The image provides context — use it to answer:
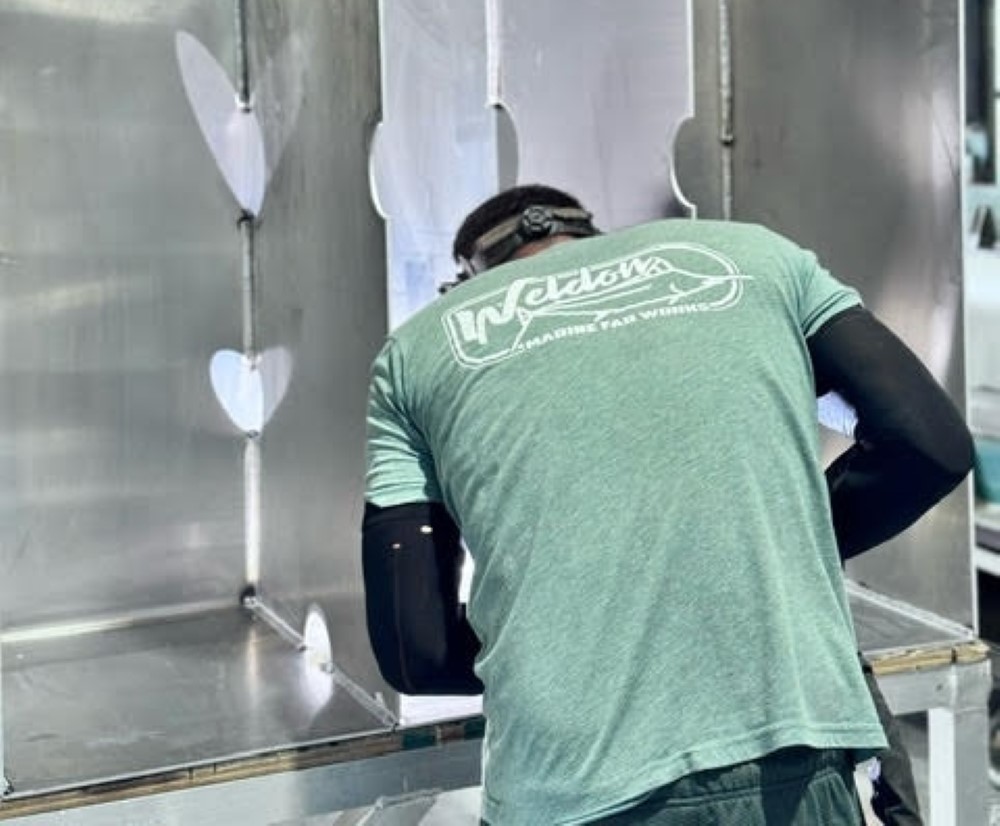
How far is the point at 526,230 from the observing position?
3.67 ft

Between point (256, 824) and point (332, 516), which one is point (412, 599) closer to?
point (256, 824)

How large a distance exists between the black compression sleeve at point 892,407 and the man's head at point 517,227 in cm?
22

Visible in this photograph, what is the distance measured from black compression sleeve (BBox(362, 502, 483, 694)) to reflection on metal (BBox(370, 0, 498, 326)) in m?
0.34

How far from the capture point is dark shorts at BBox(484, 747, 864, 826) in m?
0.91

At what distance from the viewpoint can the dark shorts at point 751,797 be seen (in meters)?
0.91

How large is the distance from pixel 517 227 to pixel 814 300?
0.24 metres

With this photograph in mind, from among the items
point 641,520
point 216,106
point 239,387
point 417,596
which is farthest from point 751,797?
point 216,106

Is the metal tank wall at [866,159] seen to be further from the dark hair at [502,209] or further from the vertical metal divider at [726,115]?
the dark hair at [502,209]

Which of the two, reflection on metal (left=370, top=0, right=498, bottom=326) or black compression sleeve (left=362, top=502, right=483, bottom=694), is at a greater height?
reflection on metal (left=370, top=0, right=498, bottom=326)

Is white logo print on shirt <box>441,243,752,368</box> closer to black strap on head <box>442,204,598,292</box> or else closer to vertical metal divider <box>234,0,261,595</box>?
black strap on head <box>442,204,598,292</box>

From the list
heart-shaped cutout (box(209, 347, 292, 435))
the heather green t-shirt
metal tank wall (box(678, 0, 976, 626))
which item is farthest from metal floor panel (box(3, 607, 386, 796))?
metal tank wall (box(678, 0, 976, 626))

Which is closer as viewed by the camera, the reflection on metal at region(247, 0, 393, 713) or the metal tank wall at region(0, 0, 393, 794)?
the reflection on metal at region(247, 0, 393, 713)

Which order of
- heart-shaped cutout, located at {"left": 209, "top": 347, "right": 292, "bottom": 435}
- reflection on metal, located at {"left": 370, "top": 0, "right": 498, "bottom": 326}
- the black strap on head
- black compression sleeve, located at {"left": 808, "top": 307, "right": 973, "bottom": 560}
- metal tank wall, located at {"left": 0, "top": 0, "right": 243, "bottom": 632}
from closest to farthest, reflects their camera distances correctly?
black compression sleeve, located at {"left": 808, "top": 307, "right": 973, "bottom": 560} → the black strap on head → reflection on metal, located at {"left": 370, "top": 0, "right": 498, "bottom": 326} → metal tank wall, located at {"left": 0, "top": 0, "right": 243, "bottom": 632} → heart-shaped cutout, located at {"left": 209, "top": 347, "right": 292, "bottom": 435}

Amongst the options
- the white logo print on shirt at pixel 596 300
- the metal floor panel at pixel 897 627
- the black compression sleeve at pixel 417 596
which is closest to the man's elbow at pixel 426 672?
the black compression sleeve at pixel 417 596
